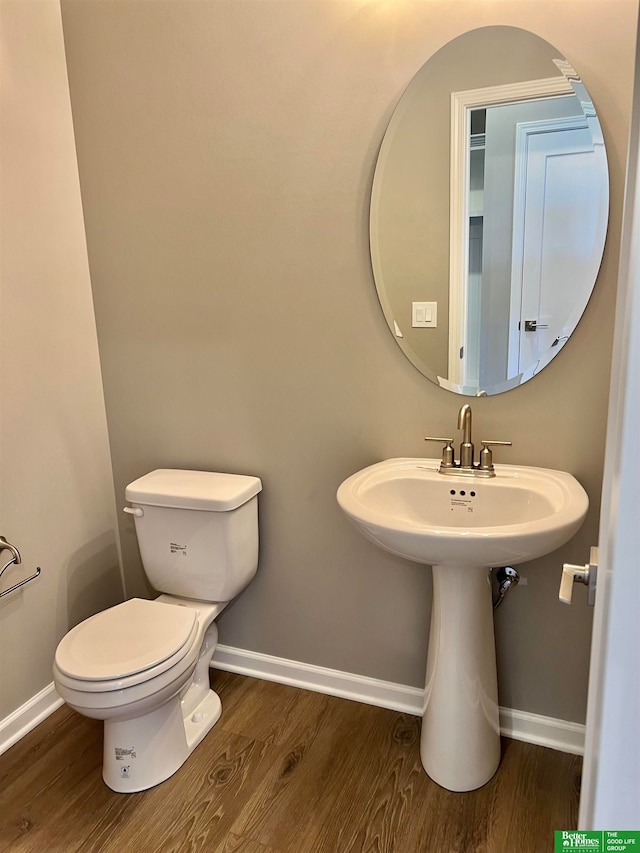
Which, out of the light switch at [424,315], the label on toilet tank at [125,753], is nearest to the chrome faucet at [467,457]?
the light switch at [424,315]

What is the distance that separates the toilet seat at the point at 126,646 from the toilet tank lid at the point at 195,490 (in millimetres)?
319

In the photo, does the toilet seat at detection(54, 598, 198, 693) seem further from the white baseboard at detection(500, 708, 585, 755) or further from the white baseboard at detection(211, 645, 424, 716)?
the white baseboard at detection(500, 708, 585, 755)

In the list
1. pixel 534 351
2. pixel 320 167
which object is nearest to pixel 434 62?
pixel 320 167

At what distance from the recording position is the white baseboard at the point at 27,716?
190 cm

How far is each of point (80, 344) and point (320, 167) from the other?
1.03 m

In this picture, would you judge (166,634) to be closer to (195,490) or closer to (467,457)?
(195,490)

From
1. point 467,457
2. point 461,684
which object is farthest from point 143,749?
point 467,457

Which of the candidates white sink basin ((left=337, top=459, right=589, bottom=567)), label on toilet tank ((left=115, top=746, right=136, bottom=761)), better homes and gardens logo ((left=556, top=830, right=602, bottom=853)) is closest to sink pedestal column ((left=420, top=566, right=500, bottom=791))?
white sink basin ((left=337, top=459, right=589, bottom=567))

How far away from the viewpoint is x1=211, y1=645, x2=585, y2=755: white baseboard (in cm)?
180

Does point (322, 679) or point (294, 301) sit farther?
point (322, 679)

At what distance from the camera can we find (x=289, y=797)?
167 centimetres

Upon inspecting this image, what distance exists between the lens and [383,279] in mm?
1744

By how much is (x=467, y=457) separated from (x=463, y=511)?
15 centimetres

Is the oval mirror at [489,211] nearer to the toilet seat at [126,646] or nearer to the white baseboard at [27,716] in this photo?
the toilet seat at [126,646]
